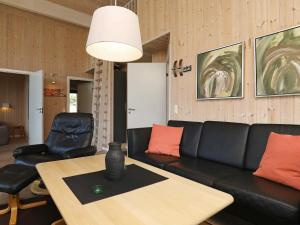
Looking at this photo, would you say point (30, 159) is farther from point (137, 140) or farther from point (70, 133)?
point (137, 140)

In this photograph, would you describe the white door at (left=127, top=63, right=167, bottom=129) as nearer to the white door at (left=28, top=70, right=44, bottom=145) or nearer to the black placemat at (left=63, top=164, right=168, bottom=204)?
the white door at (left=28, top=70, right=44, bottom=145)

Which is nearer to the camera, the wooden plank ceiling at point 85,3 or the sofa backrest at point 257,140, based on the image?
the sofa backrest at point 257,140

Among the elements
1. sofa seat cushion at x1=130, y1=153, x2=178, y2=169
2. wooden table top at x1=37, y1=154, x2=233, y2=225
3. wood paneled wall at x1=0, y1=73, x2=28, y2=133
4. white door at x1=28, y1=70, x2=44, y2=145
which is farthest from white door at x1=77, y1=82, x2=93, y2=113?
wooden table top at x1=37, y1=154, x2=233, y2=225

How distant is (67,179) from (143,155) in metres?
1.26

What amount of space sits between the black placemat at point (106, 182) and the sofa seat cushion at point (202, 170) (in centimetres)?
49

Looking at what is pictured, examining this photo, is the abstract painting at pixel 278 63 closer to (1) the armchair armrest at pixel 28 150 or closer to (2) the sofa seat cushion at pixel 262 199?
(2) the sofa seat cushion at pixel 262 199

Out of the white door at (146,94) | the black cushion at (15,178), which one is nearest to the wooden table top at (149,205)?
the black cushion at (15,178)

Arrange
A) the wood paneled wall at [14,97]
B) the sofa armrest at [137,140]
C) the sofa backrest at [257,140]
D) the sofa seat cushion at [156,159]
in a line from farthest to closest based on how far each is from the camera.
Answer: the wood paneled wall at [14,97]
the sofa armrest at [137,140]
the sofa seat cushion at [156,159]
the sofa backrest at [257,140]

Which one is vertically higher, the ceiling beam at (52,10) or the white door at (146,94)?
the ceiling beam at (52,10)

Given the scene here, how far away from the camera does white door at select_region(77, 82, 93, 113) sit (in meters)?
6.74

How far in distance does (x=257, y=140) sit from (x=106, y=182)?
1527 mm

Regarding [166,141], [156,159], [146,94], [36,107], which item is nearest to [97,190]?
[156,159]

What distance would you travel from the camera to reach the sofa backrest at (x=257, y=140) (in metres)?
1.86

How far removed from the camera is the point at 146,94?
13.3ft
